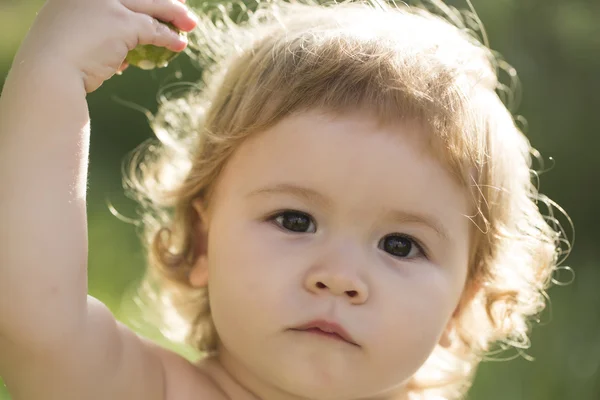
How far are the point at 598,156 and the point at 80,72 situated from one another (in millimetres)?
2658

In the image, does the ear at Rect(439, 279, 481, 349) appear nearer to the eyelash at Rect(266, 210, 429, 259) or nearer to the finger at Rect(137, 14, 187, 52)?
the eyelash at Rect(266, 210, 429, 259)

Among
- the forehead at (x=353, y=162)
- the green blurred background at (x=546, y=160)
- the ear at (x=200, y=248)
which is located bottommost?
the green blurred background at (x=546, y=160)

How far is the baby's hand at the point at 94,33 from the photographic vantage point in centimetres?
142

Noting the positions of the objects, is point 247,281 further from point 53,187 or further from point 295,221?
point 53,187

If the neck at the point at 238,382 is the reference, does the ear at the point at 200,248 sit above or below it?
above

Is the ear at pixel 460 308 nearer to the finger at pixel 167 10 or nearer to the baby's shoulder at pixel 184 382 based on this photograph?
the baby's shoulder at pixel 184 382

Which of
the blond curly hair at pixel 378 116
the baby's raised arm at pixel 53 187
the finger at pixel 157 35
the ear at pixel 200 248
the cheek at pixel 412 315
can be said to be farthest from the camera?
the ear at pixel 200 248

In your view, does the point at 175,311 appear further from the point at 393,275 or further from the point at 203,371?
the point at 393,275

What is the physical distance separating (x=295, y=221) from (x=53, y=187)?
433mm

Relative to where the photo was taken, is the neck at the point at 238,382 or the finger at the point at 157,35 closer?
the finger at the point at 157,35

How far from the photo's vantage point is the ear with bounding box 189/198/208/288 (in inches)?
74.1

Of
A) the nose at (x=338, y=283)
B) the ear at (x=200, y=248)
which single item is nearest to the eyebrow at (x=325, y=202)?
the nose at (x=338, y=283)

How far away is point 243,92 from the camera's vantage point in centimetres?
182

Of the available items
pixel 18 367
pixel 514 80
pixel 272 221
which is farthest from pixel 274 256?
pixel 514 80
